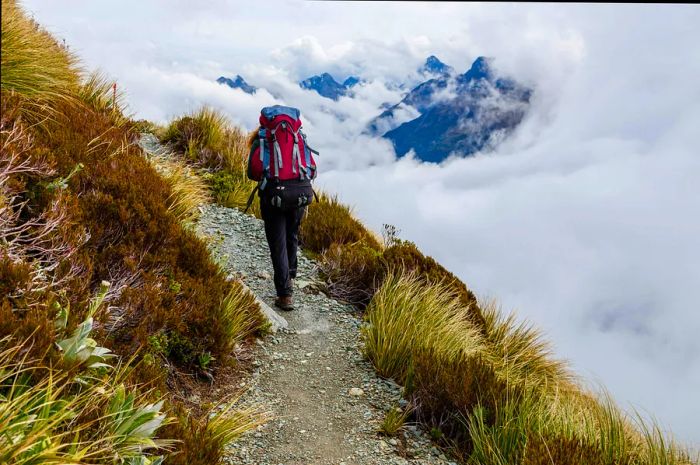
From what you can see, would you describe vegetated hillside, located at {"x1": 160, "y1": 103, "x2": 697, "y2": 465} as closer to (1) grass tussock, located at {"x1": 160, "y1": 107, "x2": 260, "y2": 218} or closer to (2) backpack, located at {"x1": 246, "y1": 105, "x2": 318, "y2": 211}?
(1) grass tussock, located at {"x1": 160, "y1": 107, "x2": 260, "y2": 218}

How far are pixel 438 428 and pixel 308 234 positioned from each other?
523 cm

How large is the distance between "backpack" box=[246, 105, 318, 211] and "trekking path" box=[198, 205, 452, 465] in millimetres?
1623

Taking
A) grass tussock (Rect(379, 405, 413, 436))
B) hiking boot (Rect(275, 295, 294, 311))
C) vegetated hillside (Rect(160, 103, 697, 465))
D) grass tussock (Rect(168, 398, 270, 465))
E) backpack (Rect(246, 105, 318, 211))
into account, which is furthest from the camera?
hiking boot (Rect(275, 295, 294, 311))


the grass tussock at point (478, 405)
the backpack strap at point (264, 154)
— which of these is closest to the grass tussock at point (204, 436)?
the grass tussock at point (478, 405)

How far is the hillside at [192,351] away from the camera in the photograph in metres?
3.28

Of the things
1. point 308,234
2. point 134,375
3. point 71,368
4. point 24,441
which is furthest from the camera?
point 308,234

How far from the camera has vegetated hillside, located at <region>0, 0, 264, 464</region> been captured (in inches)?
122

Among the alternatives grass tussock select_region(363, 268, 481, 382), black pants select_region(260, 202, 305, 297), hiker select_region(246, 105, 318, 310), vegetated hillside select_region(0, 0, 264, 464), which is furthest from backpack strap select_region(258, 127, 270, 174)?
grass tussock select_region(363, 268, 481, 382)

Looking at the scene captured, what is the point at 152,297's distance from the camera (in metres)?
5.03

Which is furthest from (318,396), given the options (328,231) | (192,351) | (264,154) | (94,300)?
(328,231)

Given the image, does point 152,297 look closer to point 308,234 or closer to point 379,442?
point 379,442

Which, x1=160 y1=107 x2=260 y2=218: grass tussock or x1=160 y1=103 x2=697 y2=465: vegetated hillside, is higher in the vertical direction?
x1=160 y1=107 x2=260 y2=218: grass tussock

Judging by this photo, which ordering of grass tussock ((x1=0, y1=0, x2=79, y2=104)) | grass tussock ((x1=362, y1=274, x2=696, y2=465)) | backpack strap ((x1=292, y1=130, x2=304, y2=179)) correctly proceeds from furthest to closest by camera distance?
backpack strap ((x1=292, y1=130, x2=304, y2=179)), grass tussock ((x1=0, y1=0, x2=79, y2=104)), grass tussock ((x1=362, y1=274, x2=696, y2=465))

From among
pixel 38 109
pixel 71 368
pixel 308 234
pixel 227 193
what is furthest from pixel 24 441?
pixel 227 193
